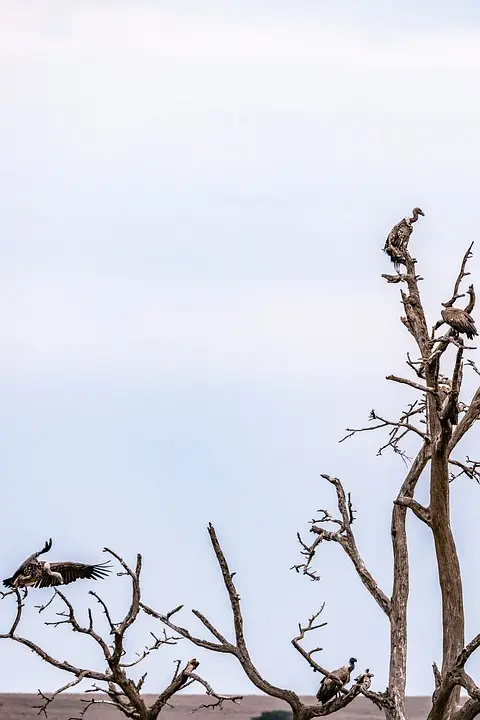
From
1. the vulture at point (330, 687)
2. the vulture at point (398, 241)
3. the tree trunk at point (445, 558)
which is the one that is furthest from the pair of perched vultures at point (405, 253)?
the vulture at point (330, 687)

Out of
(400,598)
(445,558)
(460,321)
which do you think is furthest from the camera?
(400,598)

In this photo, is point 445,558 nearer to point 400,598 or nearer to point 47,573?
point 400,598

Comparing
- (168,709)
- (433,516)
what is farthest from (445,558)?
(168,709)

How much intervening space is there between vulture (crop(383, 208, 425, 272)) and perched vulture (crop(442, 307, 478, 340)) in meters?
1.18

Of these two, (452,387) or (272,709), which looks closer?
(452,387)

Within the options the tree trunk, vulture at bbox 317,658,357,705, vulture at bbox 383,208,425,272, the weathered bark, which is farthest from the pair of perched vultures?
vulture at bbox 317,658,357,705

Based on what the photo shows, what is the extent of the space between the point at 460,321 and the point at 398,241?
1.70 meters

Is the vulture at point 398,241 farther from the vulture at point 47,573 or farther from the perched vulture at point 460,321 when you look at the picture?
the vulture at point 47,573

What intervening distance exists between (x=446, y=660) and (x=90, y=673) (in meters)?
3.76

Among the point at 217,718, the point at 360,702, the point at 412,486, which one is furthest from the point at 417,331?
the point at 360,702

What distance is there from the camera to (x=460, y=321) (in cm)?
1597

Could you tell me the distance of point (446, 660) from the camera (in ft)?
55.4

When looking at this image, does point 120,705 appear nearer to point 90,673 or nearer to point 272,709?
point 90,673

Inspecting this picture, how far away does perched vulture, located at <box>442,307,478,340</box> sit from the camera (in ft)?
52.1
